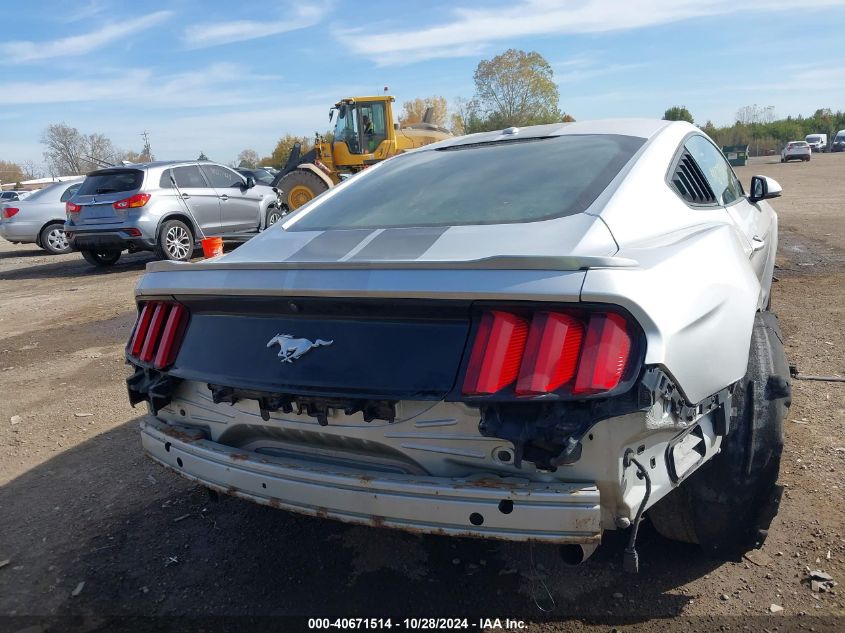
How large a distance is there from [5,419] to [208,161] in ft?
27.8

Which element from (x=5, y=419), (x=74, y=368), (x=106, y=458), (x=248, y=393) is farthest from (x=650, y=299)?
(x=74, y=368)

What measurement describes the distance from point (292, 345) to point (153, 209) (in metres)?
9.85

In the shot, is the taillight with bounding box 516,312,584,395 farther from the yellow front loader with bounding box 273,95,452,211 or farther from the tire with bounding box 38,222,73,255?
the yellow front loader with bounding box 273,95,452,211

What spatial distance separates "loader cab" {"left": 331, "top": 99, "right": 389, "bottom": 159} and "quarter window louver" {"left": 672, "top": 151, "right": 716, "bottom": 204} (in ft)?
50.0

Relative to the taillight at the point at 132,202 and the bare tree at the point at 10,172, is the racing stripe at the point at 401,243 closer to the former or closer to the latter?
the taillight at the point at 132,202

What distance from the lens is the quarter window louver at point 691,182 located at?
289cm

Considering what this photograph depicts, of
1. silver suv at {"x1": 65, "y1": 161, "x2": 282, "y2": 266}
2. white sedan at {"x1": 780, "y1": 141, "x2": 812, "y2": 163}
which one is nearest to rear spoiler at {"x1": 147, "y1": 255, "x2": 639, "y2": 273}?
silver suv at {"x1": 65, "y1": 161, "x2": 282, "y2": 266}

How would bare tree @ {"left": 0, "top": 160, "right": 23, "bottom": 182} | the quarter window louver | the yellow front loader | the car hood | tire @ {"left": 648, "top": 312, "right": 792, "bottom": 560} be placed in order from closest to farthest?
the car hood → tire @ {"left": 648, "top": 312, "right": 792, "bottom": 560} → the quarter window louver → the yellow front loader → bare tree @ {"left": 0, "top": 160, "right": 23, "bottom": 182}

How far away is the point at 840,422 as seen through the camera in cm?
369

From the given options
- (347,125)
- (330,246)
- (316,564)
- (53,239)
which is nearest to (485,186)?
(330,246)

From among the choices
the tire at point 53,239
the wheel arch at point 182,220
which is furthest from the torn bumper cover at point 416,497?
the tire at point 53,239

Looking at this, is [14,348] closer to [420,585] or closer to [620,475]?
[420,585]

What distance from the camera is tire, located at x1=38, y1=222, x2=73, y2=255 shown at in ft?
49.8

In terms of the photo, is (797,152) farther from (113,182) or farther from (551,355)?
(551,355)
